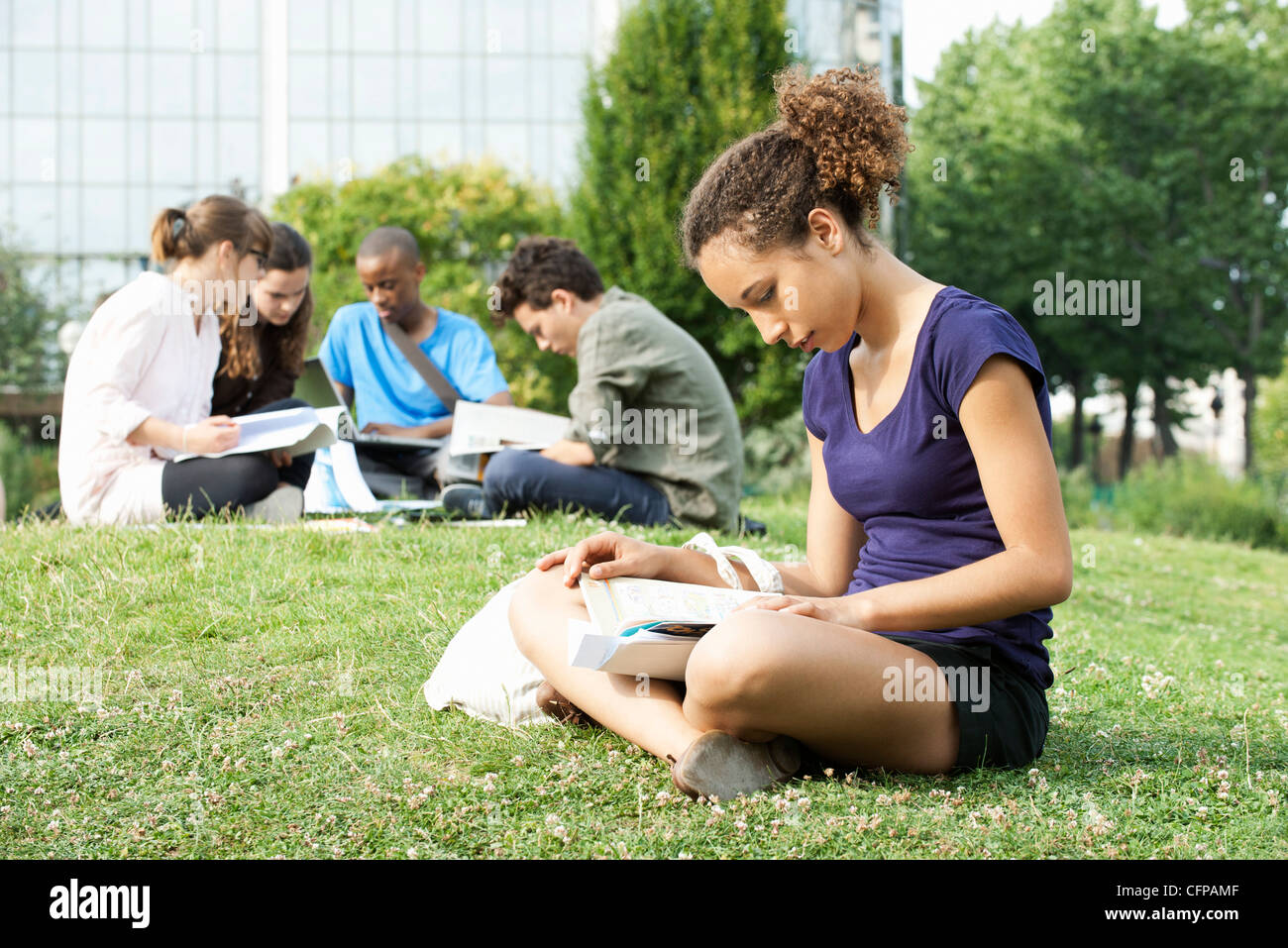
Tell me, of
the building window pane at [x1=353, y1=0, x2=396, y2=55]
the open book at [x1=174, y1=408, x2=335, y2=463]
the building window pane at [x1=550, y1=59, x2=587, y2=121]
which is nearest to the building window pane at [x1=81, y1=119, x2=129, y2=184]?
the building window pane at [x1=353, y1=0, x2=396, y2=55]

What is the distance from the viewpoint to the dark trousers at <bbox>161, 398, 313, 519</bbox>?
18.4 ft

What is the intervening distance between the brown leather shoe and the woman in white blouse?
3033mm

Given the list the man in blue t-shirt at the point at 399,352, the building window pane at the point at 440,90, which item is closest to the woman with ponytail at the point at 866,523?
the man in blue t-shirt at the point at 399,352

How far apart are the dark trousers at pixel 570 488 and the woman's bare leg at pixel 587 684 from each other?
10.7ft

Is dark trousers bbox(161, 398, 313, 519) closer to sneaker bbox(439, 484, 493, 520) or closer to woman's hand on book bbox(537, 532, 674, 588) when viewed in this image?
sneaker bbox(439, 484, 493, 520)

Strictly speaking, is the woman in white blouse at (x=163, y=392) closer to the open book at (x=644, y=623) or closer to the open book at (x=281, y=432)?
the open book at (x=281, y=432)

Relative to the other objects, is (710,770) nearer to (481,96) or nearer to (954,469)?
(954,469)

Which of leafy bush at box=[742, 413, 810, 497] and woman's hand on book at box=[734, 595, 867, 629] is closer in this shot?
woman's hand on book at box=[734, 595, 867, 629]

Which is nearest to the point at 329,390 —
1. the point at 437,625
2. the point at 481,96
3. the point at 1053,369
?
the point at 437,625

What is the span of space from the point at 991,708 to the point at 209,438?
4018 mm

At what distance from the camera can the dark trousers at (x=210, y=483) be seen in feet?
18.4

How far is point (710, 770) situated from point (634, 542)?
58 cm

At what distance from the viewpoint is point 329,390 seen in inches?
285

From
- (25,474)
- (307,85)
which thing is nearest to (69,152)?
(307,85)
